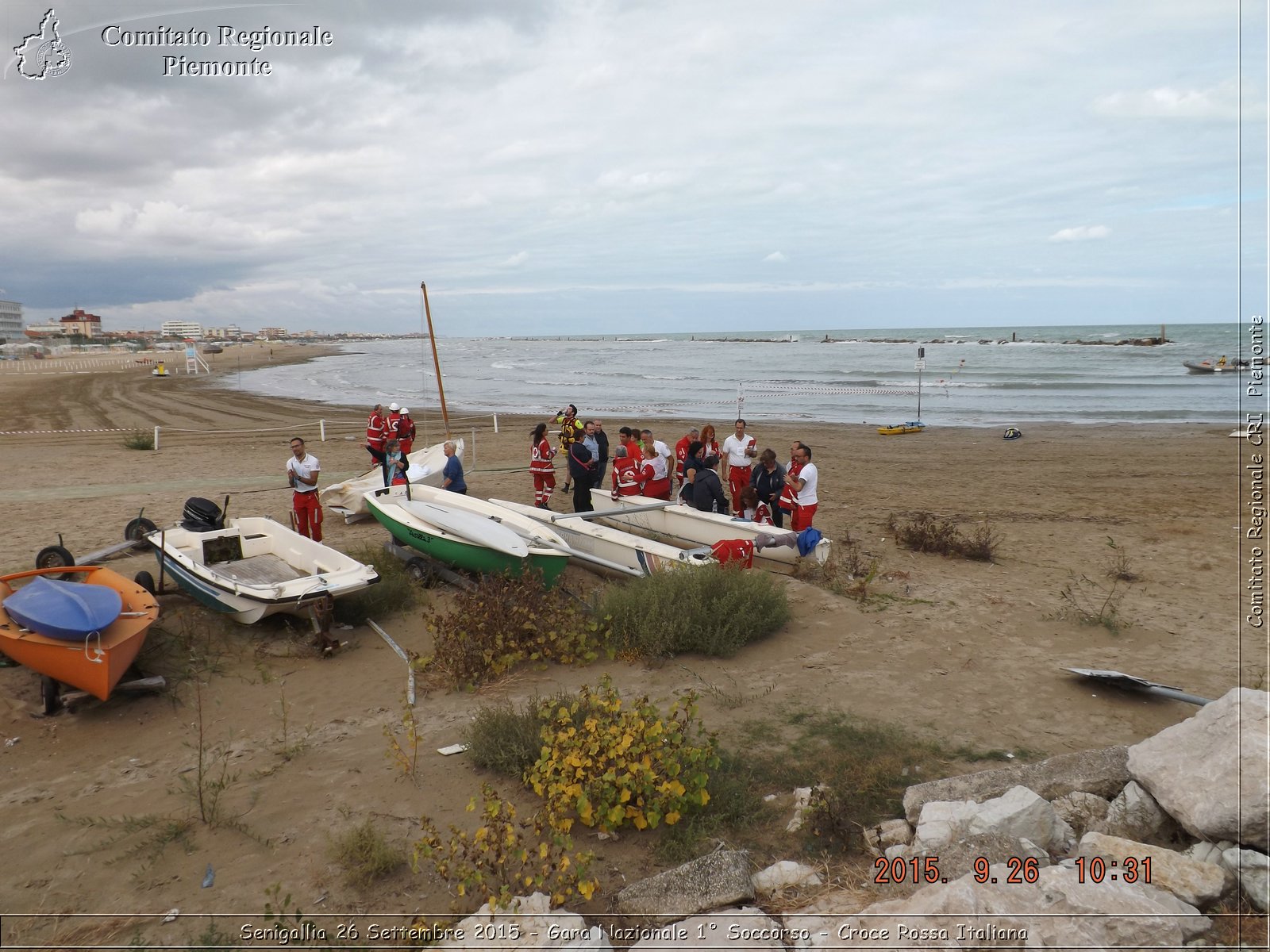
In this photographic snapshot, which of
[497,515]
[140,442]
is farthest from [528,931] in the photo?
[140,442]

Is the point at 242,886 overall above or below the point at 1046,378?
below

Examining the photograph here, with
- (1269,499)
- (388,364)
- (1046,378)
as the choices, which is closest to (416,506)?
(1269,499)

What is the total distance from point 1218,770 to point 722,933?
244cm

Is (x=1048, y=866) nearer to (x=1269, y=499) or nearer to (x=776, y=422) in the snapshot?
(x=1269, y=499)

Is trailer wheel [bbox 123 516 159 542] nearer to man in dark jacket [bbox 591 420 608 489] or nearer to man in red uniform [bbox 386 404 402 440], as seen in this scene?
man in red uniform [bbox 386 404 402 440]

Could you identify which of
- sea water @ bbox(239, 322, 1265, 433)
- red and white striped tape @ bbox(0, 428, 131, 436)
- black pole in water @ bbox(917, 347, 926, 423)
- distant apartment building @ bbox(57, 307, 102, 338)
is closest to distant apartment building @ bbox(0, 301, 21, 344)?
distant apartment building @ bbox(57, 307, 102, 338)

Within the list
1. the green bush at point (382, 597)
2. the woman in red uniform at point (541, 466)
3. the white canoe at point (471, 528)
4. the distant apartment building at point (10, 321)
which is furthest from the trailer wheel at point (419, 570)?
the distant apartment building at point (10, 321)

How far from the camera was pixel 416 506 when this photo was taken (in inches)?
360

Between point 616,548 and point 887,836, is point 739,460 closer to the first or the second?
point 616,548

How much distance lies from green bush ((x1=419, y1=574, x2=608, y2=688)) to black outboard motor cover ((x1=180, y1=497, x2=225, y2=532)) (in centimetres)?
360

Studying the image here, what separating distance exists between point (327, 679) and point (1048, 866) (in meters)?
5.62

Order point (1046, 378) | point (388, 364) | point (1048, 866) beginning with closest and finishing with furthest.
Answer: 1. point (1048, 866)
2. point (1046, 378)
3. point (388, 364)

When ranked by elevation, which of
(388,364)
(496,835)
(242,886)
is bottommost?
(242,886)

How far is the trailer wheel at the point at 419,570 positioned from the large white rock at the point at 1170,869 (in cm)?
702
